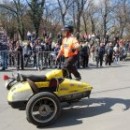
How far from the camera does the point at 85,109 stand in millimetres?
8953

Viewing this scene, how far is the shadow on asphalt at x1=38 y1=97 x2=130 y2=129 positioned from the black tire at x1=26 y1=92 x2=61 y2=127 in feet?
0.59

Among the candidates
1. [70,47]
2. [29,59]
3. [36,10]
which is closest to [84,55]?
[29,59]

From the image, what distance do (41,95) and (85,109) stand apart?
1.61 meters

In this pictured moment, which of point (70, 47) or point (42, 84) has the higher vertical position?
point (70, 47)

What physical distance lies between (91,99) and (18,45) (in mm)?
10117

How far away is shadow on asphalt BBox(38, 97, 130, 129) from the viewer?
800cm

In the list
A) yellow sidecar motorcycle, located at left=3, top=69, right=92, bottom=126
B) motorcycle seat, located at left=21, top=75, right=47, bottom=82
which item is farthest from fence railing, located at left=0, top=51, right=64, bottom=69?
motorcycle seat, located at left=21, top=75, right=47, bottom=82

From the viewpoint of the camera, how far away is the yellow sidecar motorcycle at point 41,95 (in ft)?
25.2

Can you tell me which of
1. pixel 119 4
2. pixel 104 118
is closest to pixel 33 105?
pixel 104 118

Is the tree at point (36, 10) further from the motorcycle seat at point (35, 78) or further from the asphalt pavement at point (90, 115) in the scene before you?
the motorcycle seat at point (35, 78)

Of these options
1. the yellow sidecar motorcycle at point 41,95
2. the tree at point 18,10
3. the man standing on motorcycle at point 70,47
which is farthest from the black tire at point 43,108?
→ the tree at point 18,10

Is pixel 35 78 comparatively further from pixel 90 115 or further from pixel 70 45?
pixel 70 45

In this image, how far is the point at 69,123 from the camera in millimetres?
7852

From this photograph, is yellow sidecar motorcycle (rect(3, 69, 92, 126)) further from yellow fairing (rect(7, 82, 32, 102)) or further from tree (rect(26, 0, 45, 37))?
tree (rect(26, 0, 45, 37))
